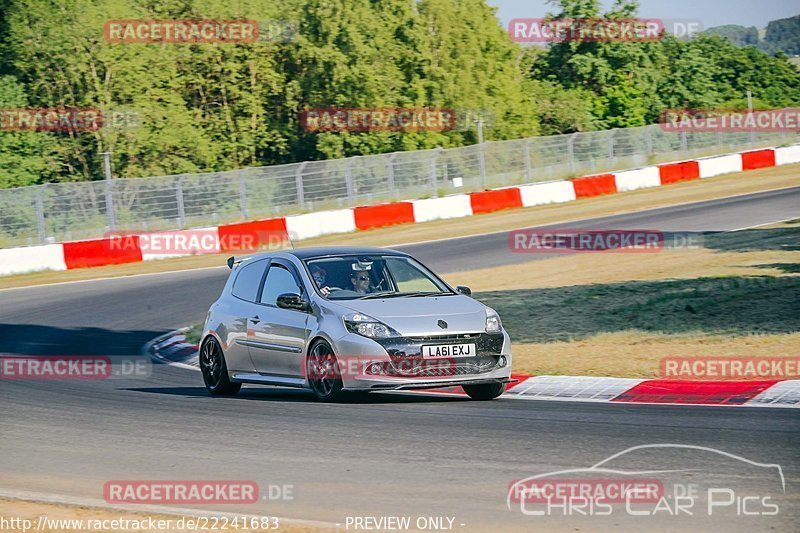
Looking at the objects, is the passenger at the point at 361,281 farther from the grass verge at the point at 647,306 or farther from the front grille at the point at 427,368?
the grass verge at the point at 647,306

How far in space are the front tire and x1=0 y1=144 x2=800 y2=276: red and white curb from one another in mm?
18701

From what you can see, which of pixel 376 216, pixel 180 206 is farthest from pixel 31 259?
pixel 376 216

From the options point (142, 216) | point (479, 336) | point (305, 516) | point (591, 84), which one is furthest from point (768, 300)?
point (591, 84)

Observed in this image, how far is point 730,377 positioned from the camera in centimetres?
1187

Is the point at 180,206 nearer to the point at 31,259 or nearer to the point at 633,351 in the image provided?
the point at 31,259

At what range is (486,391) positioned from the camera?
11.5 m

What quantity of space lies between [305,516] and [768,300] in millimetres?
10529

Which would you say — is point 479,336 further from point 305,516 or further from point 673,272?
point 673,272

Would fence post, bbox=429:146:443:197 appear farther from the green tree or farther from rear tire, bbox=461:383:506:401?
rear tire, bbox=461:383:506:401

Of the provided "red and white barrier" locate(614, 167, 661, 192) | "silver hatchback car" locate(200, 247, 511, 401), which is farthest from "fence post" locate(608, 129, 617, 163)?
"silver hatchback car" locate(200, 247, 511, 401)

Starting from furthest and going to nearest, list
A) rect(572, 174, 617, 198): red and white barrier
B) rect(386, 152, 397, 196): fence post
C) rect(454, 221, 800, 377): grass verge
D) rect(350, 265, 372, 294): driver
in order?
1. rect(572, 174, 617, 198): red and white barrier
2. rect(386, 152, 397, 196): fence post
3. rect(454, 221, 800, 377): grass verge
4. rect(350, 265, 372, 294): driver

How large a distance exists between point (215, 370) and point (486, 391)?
3.15 meters

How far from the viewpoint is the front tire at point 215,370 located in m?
12.8

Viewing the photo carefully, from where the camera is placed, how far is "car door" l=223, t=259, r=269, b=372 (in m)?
12.4
